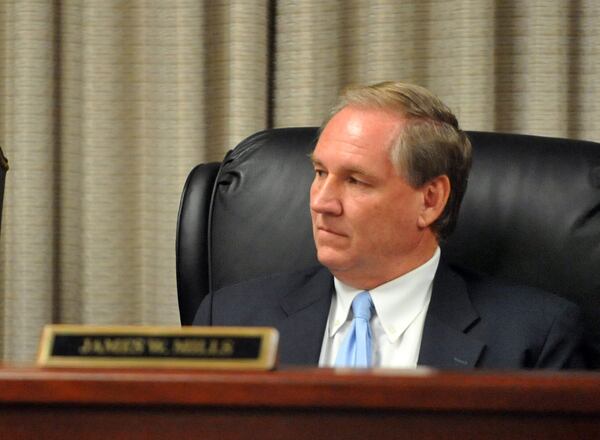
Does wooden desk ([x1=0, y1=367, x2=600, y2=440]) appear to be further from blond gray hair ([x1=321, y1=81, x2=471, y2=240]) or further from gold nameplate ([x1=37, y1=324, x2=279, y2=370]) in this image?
blond gray hair ([x1=321, y1=81, x2=471, y2=240])

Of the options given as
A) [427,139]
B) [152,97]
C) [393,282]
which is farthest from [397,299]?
[152,97]

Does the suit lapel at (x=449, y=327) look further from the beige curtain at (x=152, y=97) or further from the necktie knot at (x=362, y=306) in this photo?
the beige curtain at (x=152, y=97)

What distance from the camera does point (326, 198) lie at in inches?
63.7

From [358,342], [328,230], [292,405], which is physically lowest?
[358,342]

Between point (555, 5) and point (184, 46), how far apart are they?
0.88 meters

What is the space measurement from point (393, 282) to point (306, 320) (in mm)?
165

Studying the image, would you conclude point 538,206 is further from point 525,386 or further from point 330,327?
point 525,386

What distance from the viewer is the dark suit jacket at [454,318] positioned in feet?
5.21

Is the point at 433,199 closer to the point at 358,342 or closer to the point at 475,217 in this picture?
the point at 475,217

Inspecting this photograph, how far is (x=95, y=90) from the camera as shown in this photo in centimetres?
235

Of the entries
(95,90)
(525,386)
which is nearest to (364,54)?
(95,90)

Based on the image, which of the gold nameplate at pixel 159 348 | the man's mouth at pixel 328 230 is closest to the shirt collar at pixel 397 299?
the man's mouth at pixel 328 230

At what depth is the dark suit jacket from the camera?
159 cm

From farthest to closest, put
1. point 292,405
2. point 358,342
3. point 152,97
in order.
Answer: point 152,97 → point 358,342 → point 292,405
